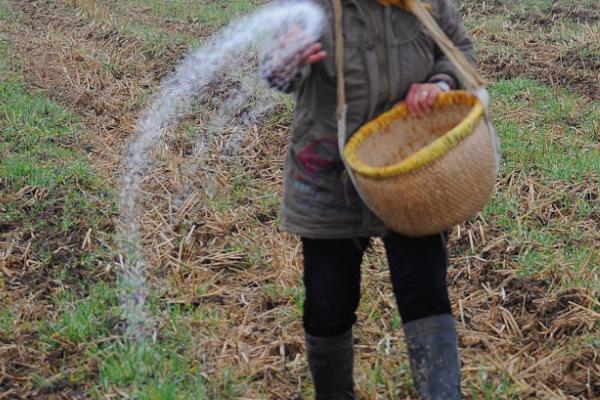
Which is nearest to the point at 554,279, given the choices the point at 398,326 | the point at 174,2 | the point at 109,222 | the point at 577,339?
the point at 577,339

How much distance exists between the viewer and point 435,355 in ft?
7.52

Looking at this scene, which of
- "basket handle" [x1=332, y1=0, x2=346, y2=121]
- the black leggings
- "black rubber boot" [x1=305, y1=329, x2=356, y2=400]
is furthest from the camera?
"black rubber boot" [x1=305, y1=329, x2=356, y2=400]

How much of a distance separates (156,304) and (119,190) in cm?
132

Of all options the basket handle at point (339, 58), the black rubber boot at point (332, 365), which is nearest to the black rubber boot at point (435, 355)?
the black rubber boot at point (332, 365)

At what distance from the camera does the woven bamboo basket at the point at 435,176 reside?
79.7 inches

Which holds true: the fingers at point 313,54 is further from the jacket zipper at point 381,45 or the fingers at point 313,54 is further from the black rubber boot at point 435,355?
the black rubber boot at point 435,355

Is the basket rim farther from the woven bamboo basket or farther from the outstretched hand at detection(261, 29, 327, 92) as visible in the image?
the outstretched hand at detection(261, 29, 327, 92)

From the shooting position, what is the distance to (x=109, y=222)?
13.6ft

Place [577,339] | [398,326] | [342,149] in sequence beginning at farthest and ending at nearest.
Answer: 1. [398,326]
2. [577,339]
3. [342,149]

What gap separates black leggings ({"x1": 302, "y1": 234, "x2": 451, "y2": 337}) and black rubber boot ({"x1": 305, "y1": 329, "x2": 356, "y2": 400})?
0.40 ft

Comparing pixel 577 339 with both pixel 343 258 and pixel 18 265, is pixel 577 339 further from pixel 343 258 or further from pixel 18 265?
pixel 18 265

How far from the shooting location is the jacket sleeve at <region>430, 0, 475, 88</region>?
2.30 m

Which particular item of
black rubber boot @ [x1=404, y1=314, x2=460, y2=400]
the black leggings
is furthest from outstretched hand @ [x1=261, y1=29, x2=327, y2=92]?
black rubber boot @ [x1=404, y1=314, x2=460, y2=400]

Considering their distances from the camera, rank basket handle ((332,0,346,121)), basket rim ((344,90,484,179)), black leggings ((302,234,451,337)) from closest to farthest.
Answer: basket rim ((344,90,484,179))
basket handle ((332,0,346,121))
black leggings ((302,234,451,337))
